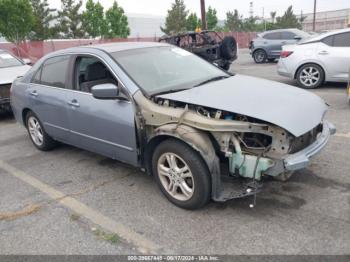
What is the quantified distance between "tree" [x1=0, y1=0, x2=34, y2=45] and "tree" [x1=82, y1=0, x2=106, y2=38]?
1739 centimetres

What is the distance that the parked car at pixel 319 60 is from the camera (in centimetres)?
851

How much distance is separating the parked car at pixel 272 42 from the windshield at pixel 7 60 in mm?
11069

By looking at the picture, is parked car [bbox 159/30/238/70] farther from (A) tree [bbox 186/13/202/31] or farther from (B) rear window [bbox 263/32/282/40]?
(A) tree [bbox 186/13/202/31]

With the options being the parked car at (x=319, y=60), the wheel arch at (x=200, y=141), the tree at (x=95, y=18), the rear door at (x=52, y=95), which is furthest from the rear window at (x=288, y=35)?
the tree at (x=95, y=18)

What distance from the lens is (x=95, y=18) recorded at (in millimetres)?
37062

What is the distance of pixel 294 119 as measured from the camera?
322 centimetres

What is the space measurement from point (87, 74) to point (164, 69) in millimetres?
1081

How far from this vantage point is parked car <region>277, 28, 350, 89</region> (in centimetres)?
851

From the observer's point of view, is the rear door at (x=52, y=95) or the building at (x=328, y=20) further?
the building at (x=328, y=20)

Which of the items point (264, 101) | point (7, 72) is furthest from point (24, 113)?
point (264, 101)

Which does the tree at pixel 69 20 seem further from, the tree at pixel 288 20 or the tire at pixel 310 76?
the tire at pixel 310 76

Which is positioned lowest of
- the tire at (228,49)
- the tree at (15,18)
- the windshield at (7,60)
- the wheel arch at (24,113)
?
the wheel arch at (24,113)

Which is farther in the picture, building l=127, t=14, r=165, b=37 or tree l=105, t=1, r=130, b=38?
building l=127, t=14, r=165, b=37

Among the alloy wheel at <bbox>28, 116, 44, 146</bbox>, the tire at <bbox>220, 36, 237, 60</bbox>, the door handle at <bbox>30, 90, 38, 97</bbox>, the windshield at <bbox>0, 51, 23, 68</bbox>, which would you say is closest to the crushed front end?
the door handle at <bbox>30, 90, 38, 97</bbox>
